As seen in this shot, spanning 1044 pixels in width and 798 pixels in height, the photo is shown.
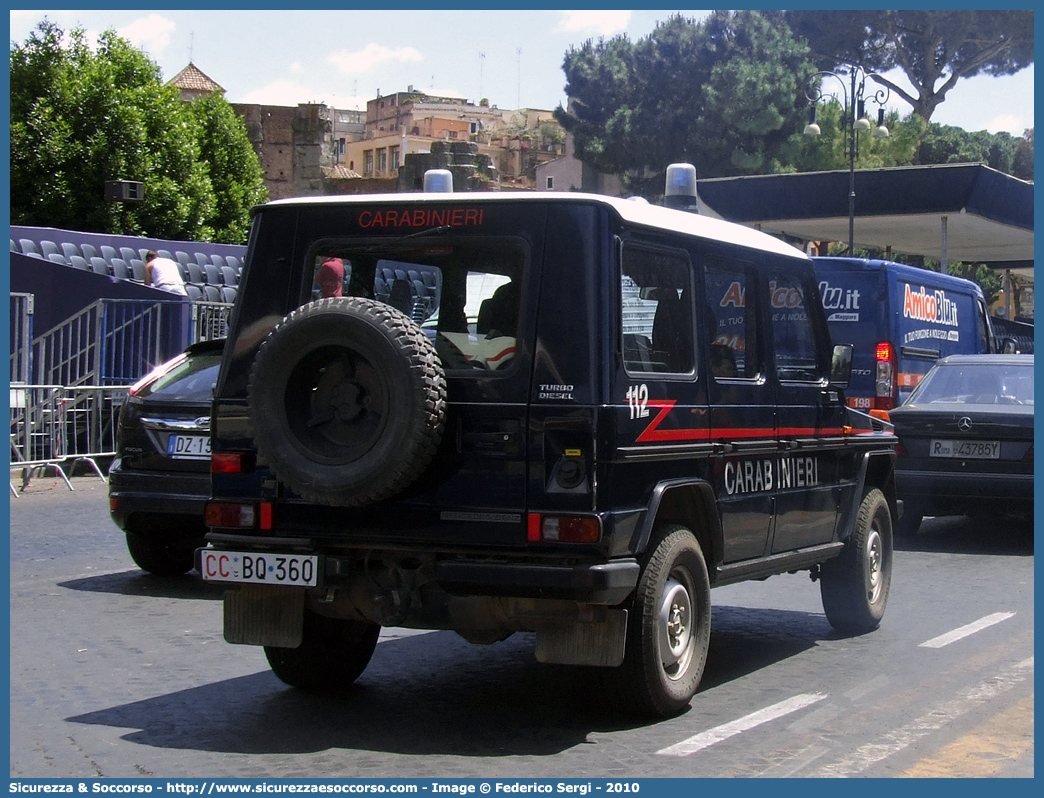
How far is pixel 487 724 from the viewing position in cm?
568

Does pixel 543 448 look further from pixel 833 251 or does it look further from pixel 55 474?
pixel 833 251

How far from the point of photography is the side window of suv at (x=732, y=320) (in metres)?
6.22

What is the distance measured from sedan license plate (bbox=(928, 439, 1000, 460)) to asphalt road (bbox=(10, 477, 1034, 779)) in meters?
2.55

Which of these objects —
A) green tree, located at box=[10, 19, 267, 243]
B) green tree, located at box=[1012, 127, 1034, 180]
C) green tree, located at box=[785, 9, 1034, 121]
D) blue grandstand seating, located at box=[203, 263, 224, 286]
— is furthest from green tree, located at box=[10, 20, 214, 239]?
green tree, located at box=[1012, 127, 1034, 180]

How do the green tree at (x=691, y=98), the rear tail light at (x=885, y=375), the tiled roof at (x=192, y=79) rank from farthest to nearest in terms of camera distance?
the tiled roof at (x=192, y=79), the green tree at (x=691, y=98), the rear tail light at (x=885, y=375)

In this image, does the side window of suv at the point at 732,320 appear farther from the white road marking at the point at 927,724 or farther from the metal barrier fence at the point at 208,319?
the metal barrier fence at the point at 208,319

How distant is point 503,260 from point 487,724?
6.17 feet

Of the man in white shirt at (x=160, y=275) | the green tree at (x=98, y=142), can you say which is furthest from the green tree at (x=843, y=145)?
the man in white shirt at (x=160, y=275)

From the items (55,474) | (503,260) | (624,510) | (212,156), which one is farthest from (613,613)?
(212,156)

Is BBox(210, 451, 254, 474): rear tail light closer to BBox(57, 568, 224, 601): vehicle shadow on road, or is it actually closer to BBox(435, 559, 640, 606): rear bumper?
BBox(435, 559, 640, 606): rear bumper

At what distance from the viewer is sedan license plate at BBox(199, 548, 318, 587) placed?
17.9 ft

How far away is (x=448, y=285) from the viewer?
5.66 meters

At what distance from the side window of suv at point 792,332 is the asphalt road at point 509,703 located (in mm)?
1473

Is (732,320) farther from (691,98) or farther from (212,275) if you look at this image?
(691,98)
